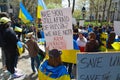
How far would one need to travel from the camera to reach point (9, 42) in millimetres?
8250

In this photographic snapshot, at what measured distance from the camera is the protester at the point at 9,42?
26.7 feet

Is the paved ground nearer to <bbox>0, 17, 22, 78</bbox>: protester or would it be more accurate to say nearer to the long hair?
<bbox>0, 17, 22, 78</bbox>: protester

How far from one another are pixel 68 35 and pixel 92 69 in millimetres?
1667

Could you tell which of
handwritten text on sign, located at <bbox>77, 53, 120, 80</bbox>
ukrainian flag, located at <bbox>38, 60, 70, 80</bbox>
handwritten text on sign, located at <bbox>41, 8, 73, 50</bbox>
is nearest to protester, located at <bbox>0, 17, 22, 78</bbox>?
handwritten text on sign, located at <bbox>41, 8, 73, 50</bbox>

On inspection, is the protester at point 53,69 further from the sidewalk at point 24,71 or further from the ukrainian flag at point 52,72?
the sidewalk at point 24,71

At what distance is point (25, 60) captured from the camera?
40.4ft

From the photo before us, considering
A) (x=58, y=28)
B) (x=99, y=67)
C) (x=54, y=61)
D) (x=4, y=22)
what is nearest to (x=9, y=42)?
(x=4, y=22)

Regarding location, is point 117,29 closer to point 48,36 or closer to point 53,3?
point 48,36

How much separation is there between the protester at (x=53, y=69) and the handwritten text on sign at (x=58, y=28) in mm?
1187

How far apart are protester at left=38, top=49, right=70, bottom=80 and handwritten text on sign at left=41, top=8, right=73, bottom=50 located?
1.19m

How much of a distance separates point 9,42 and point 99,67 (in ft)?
12.6

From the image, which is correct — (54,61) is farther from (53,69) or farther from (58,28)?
(58,28)

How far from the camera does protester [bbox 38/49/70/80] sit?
5168mm

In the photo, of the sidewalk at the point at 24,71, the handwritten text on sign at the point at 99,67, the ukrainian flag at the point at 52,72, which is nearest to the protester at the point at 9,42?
the sidewalk at the point at 24,71
